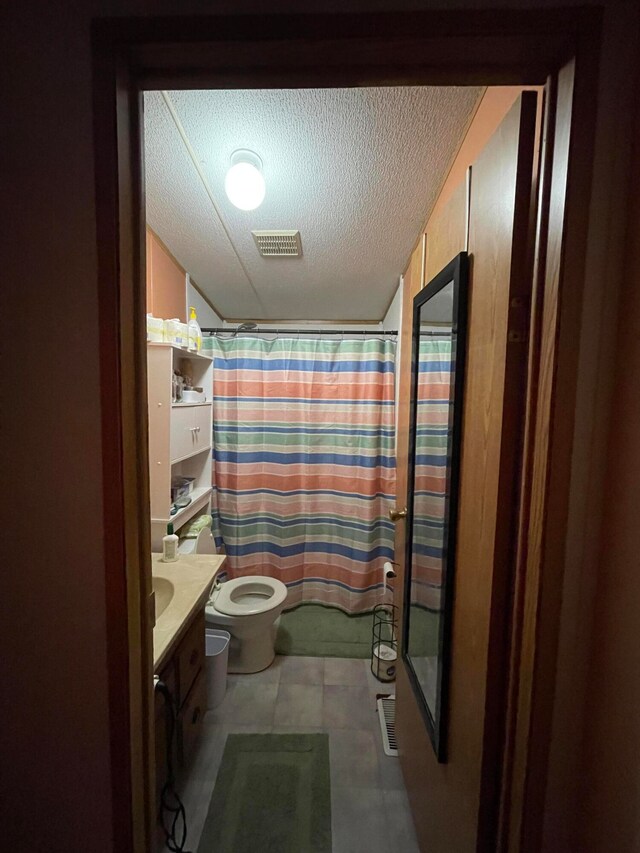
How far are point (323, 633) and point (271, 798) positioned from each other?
101cm

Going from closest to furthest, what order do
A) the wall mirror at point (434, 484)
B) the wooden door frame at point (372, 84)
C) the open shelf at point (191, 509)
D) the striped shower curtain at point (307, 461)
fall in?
1. the wooden door frame at point (372, 84)
2. the wall mirror at point (434, 484)
3. the open shelf at point (191, 509)
4. the striped shower curtain at point (307, 461)

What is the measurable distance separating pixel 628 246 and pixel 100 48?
0.85 meters

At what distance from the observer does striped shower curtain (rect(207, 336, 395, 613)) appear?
7.86 feet

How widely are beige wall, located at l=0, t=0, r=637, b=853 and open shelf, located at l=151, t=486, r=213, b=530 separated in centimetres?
106

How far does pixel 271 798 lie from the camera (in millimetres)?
1308

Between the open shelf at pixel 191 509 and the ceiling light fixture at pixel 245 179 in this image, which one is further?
the open shelf at pixel 191 509

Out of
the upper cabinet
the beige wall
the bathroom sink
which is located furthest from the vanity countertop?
the upper cabinet

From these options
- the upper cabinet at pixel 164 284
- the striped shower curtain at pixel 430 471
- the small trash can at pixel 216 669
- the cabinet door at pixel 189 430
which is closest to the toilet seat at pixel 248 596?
the small trash can at pixel 216 669

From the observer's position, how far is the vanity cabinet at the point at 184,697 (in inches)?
42.2

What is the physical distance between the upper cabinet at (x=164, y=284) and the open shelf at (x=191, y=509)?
3.30 ft

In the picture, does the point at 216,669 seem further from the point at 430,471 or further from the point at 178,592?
the point at 430,471

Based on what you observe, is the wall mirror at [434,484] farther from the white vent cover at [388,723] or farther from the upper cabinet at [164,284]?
the upper cabinet at [164,284]

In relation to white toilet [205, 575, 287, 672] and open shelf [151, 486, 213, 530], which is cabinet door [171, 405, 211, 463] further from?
white toilet [205, 575, 287, 672]

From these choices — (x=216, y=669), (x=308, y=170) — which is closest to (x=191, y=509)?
(x=216, y=669)
